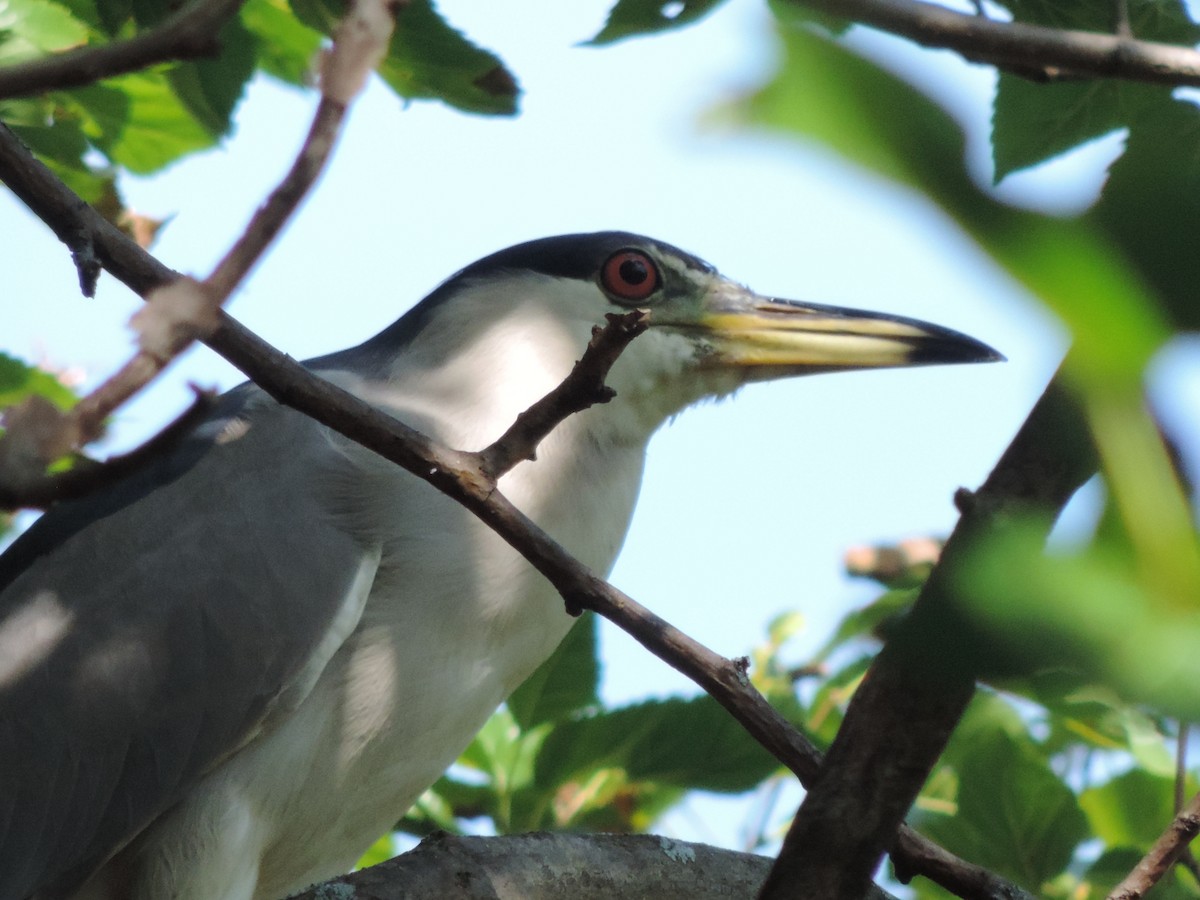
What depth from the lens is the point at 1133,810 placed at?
12.6 feet

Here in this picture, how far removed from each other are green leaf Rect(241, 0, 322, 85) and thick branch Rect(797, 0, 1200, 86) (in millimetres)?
1924

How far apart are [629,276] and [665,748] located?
4.20 ft

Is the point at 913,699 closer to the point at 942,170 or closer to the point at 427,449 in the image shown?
the point at 942,170

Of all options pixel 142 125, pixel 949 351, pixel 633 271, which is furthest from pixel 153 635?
pixel 949 351

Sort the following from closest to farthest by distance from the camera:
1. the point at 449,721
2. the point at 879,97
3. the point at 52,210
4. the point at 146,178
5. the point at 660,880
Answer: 1. the point at 879,97
2. the point at 52,210
3. the point at 660,880
4. the point at 449,721
5. the point at 146,178

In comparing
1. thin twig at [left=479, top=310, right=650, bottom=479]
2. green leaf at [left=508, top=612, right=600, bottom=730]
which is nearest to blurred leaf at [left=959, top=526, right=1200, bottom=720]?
thin twig at [left=479, top=310, right=650, bottom=479]

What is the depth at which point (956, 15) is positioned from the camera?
5.23 feet

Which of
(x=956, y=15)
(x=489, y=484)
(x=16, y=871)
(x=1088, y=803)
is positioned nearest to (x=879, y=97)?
(x=956, y=15)

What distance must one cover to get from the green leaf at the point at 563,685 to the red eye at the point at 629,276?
3.02 feet

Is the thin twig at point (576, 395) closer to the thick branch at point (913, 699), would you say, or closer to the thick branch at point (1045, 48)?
the thick branch at point (1045, 48)

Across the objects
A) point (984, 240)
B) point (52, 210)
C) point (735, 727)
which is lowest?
point (984, 240)

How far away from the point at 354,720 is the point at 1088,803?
83.5 inches

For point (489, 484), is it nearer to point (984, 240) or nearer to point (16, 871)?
point (984, 240)

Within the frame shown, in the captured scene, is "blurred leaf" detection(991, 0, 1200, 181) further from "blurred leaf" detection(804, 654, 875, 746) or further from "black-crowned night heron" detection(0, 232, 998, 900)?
"blurred leaf" detection(804, 654, 875, 746)
